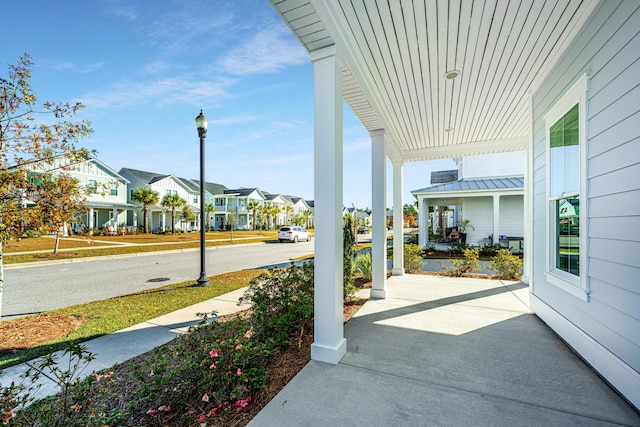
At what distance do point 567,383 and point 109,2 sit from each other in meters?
7.79

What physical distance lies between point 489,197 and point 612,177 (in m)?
12.9

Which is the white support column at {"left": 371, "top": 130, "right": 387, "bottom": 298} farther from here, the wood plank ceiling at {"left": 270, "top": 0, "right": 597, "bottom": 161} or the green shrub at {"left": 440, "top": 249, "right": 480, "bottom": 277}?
the green shrub at {"left": 440, "top": 249, "right": 480, "bottom": 277}

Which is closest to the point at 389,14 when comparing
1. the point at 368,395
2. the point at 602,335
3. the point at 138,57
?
the point at 368,395

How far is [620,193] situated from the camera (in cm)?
239

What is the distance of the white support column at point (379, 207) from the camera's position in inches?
198

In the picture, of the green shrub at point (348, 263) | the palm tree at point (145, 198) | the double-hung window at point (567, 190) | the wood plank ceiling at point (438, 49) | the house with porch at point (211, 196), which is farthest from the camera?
the house with porch at point (211, 196)

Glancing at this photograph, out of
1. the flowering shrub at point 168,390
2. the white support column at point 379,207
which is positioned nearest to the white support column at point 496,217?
the white support column at point 379,207

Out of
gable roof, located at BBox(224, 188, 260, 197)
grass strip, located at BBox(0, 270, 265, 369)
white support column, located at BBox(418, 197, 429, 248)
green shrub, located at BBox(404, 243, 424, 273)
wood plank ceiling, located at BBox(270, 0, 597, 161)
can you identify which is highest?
gable roof, located at BBox(224, 188, 260, 197)

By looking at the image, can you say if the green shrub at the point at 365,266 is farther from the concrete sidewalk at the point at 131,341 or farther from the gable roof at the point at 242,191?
the gable roof at the point at 242,191

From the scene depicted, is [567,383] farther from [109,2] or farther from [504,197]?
[504,197]

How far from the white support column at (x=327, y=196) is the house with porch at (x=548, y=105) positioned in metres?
0.01

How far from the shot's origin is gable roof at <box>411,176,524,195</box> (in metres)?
12.6

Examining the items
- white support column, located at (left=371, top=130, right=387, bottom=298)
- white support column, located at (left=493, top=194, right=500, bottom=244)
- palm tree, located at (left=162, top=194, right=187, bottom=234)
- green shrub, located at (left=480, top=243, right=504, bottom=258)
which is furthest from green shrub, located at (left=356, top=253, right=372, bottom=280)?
palm tree, located at (left=162, top=194, right=187, bottom=234)

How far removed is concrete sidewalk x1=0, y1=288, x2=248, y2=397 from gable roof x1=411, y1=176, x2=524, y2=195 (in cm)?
1178
